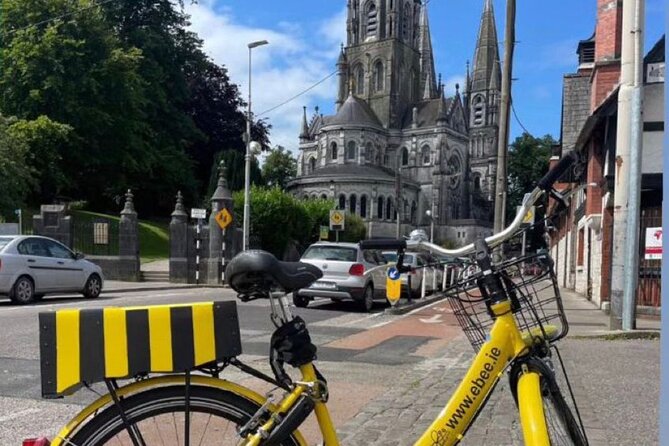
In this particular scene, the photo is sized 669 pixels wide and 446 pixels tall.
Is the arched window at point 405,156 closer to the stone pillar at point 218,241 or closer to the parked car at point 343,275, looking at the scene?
the stone pillar at point 218,241

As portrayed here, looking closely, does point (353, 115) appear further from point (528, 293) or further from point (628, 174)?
point (528, 293)

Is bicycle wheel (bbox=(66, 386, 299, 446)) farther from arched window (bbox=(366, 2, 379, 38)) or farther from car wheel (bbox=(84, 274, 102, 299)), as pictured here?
arched window (bbox=(366, 2, 379, 38))

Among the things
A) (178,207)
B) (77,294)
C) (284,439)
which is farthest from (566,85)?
(284,439)

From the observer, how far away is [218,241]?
26.6 m

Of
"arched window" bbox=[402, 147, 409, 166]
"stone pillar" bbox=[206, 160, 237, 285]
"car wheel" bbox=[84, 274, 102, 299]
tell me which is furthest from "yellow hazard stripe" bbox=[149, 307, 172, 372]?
"arched window" bbox=[402, 147, 409, 166]

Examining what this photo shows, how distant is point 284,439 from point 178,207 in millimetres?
26156

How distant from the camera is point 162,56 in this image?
5103cm

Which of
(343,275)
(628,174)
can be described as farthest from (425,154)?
(628,174)

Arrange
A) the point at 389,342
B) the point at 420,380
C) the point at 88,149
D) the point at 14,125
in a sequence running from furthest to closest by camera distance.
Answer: the point at 88,149 < the point at 14,125 < the point at 389,342 < the point at 420,380

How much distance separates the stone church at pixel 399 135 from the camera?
88562 millimetres

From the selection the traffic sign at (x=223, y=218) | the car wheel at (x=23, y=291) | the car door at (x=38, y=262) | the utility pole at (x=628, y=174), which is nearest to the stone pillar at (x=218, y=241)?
the traffic sign at (x=223, y=218)

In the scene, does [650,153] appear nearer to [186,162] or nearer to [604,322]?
[604,322]

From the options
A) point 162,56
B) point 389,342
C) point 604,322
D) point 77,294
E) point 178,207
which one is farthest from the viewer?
point 162,56

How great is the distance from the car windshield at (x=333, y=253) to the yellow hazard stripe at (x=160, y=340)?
13.6m
